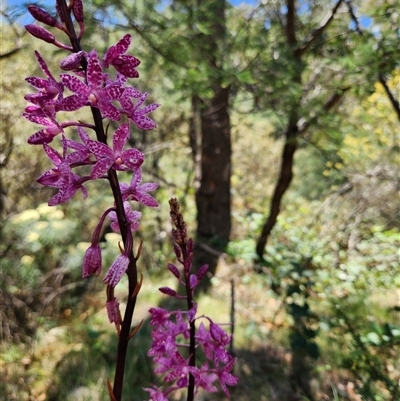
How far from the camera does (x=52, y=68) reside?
283 inches

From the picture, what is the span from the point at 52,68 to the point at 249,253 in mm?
5862

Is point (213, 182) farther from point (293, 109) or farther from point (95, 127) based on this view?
point (95, 127)

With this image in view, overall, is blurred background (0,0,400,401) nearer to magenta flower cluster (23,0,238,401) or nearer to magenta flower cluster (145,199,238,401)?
magenta flower cluster (145,199,238,401)

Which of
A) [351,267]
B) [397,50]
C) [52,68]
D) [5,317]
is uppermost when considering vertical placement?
[52,68]

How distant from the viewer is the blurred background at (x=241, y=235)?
8.23ft

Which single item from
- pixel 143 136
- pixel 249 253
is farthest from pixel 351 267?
pixel 143 136

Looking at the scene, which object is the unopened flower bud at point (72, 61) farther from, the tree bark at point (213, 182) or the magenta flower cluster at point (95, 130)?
the tree bark at point (213, 182)

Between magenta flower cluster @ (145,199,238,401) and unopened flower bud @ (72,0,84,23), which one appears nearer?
unopened flower bud @ (72,0,84,23)

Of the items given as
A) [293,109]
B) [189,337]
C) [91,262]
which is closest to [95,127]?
[91,262]

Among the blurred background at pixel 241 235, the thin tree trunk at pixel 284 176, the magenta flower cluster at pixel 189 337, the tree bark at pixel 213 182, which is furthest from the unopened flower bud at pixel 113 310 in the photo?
the tree bark at pixel 213 182

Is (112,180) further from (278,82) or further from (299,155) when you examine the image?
(299,155)

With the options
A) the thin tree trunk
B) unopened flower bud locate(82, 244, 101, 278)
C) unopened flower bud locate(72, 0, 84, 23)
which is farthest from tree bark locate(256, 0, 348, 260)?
unopened flower bud locate(82, 244, 101, 278)

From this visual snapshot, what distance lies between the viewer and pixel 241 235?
7.04m

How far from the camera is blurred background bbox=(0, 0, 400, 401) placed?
251 centimetres
